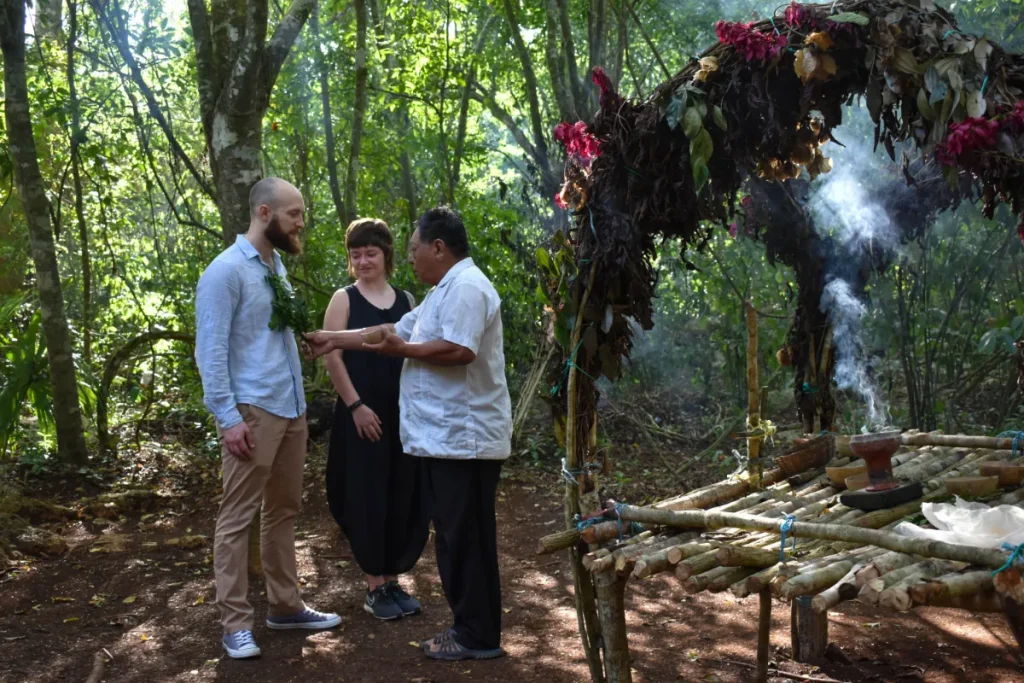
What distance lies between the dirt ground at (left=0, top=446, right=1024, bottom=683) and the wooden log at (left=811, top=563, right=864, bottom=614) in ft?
5.54

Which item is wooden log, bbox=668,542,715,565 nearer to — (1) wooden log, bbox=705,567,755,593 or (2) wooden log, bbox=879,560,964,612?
(1) wooden log, bbox=705,567,755,593

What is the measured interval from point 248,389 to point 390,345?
2.22ft

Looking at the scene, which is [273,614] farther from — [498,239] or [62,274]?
[62,274]

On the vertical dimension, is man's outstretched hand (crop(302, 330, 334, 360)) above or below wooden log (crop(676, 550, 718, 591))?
above

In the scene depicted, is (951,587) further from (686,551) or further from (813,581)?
(686,551)

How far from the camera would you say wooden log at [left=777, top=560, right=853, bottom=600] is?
8.63ft

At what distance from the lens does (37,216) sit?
7160mm

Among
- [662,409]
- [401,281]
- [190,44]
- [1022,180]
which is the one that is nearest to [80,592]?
[401,281]

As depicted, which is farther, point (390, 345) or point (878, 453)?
point (390, 345)

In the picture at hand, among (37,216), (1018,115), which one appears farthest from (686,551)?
(37,216)

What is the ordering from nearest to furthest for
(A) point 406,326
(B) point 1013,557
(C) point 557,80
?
(B) point 1013,557 → (A) point 406,326 → (C) point 557,80

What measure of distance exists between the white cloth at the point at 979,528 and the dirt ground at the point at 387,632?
1466 mm

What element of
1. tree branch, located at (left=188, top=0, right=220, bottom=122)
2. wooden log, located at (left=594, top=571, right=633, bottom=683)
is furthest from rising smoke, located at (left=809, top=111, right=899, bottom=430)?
tree branch, located at (left=188, top=0, right=220, bottom=122)

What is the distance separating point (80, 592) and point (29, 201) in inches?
126
